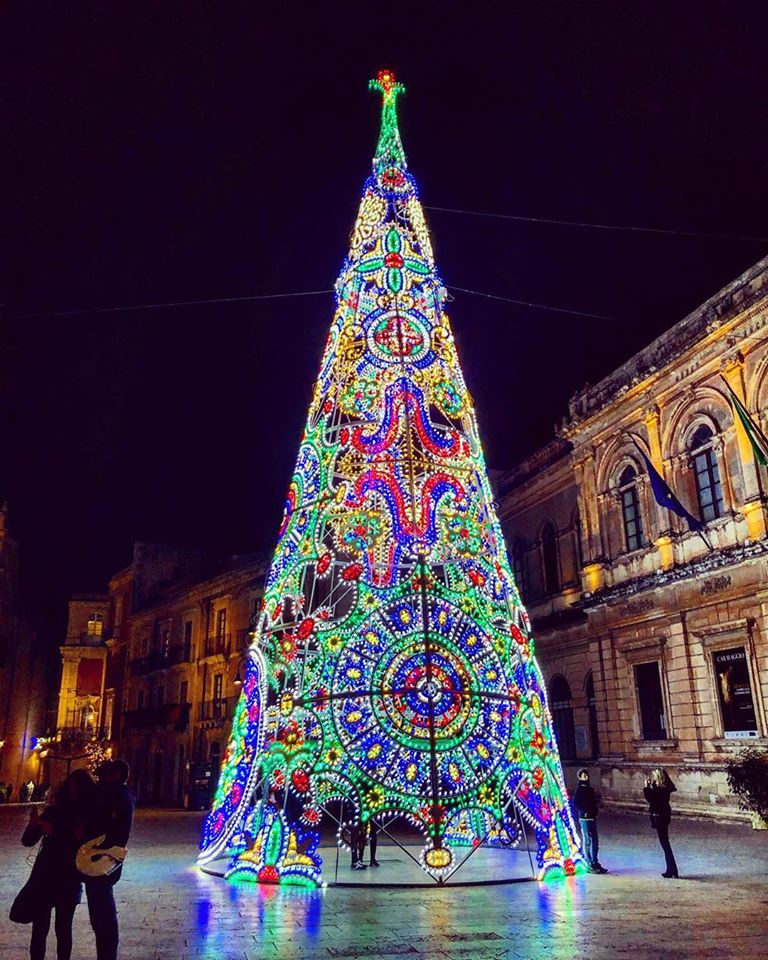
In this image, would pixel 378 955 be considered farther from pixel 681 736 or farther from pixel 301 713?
pixel 681 736

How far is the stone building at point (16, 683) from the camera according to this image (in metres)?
44.0

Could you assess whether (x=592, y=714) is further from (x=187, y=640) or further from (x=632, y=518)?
(x=187, y=640)

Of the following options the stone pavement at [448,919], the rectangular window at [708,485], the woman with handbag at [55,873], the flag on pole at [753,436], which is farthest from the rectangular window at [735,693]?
the woman with handbag at [55,873]

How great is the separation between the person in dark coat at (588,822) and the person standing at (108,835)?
5881mm

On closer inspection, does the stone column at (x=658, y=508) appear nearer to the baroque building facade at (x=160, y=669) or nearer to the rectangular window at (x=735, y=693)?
the rectangular window at (x=735, y=693)

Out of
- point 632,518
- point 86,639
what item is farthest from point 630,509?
point 86,639

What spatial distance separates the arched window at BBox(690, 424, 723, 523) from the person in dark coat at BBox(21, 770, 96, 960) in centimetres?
1634

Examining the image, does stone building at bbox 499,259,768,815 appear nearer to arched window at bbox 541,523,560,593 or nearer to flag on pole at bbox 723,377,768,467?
arched window at bbox 541,523,560,593

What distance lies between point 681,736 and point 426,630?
40.6 ft

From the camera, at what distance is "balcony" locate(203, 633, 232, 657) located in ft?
113

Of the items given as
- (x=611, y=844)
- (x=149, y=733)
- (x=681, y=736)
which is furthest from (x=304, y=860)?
(x=149, y=733)

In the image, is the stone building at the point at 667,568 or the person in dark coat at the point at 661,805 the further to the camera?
the stone building at the point at 667,568

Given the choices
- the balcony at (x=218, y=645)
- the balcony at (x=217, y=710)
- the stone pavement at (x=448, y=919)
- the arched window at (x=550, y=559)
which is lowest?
the stone pavement at (x=448, y=919)

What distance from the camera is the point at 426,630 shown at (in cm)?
884
